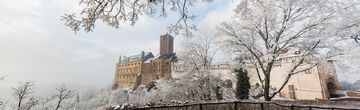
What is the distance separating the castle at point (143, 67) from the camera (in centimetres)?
5995

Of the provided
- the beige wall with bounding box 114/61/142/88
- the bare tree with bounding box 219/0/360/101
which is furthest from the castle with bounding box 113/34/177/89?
the bare tree with bounding box 219/0/360/101

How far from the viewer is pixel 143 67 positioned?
65062 mm

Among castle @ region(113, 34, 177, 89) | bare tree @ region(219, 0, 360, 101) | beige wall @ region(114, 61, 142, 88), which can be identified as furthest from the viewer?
beige wall @ region(114, 61, 142, 88)

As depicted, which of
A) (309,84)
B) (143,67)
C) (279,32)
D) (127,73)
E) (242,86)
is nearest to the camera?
(279,32)

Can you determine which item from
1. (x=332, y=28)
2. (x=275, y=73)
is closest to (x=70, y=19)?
(x=332, y=28)

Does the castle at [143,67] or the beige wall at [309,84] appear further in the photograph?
the castle at [143,67]

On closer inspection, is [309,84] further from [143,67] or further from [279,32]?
[143,67]

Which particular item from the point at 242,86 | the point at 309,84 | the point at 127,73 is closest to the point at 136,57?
the point at 127,73

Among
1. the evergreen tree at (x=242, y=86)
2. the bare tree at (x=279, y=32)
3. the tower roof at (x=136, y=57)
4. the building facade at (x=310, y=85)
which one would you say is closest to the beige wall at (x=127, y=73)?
the tower roof at (x=136, y=57)

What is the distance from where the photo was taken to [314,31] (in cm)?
1120

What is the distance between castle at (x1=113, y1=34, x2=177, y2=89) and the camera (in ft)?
197

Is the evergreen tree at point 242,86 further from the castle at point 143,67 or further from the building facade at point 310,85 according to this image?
the castle at point 143,67

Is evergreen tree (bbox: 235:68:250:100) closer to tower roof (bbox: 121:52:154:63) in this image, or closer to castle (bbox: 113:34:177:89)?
castle (bbox: 113:34:177:89)

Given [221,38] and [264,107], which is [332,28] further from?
[221,38]
